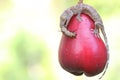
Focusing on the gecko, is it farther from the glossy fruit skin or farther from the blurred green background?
the blurred green background

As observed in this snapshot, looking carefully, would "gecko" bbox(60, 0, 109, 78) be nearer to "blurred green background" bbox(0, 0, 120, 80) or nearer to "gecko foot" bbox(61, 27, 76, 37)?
"gecko foot" bbox(61, 27, 76, 37)

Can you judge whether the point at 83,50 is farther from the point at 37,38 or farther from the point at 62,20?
the point at 37,38

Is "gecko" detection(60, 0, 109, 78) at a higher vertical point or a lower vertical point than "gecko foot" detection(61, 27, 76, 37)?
higher

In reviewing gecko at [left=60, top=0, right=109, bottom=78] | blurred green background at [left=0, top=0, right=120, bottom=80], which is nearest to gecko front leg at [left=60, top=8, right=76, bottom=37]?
gecko at [left=60, top=0, right=109, bottom=78]

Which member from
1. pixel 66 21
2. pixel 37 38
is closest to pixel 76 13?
pixel 66 21

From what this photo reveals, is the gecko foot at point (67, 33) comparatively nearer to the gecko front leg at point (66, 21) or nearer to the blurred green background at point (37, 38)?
the gecko front leg at point (66, 21)

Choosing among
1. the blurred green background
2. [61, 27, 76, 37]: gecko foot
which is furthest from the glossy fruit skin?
the blurred green background

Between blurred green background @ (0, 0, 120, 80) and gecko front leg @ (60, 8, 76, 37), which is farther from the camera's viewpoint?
blurred green background @ (0, 0, 120, 80)

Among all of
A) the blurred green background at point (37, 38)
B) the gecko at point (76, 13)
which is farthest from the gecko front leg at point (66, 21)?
the blurred green background at point (37, 38)
